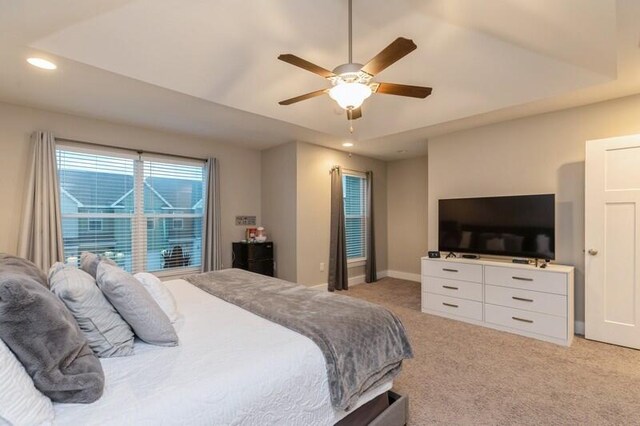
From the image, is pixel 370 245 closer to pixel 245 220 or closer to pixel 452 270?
pixel 452 270

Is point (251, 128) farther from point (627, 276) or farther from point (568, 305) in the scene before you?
point (627, 276)

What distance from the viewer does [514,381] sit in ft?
7.54

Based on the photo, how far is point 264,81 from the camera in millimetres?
3082

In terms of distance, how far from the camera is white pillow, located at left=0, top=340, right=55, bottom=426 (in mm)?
832

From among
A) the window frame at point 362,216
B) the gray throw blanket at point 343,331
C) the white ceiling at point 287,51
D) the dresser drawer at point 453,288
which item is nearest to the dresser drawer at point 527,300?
the dresser drawer at point 453,288

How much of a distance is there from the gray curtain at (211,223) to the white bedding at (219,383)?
295 cm

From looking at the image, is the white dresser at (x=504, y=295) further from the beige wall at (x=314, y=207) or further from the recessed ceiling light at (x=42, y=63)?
the recessed ceiling light at (x=42, y=63)

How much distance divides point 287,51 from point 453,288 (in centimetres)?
318

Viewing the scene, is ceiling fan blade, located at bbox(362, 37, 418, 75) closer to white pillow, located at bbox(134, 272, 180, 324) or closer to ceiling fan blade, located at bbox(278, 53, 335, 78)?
ceiling fan blade, located at bbox(278, 53, 335, 78)

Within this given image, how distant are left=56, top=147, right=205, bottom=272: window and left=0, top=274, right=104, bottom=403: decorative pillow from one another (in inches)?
119

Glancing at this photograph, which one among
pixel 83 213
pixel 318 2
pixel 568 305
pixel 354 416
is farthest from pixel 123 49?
pixel 568 305

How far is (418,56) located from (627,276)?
283 centimetres

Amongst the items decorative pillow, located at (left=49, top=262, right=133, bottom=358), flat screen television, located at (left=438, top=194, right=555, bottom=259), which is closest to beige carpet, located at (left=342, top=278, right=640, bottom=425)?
flat screen television, located at (left=438, top=194, right=555, bottom=259)

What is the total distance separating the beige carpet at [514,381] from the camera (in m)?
1.93
